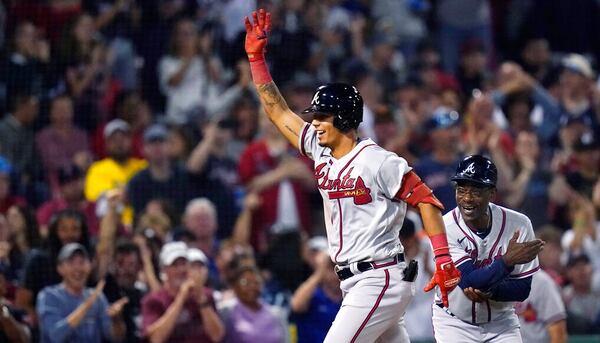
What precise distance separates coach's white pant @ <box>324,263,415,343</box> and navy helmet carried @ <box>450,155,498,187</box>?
571 millimetres

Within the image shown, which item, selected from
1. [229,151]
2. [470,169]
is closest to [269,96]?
[470,169]

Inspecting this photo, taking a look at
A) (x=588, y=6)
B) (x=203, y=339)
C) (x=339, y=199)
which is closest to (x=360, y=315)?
(x=339, y=199)

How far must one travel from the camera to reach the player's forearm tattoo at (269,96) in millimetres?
6891

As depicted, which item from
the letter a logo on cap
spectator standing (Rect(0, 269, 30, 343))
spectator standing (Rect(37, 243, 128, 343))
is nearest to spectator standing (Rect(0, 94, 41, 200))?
spectator standing (Rect(37, 243, 128, 343))

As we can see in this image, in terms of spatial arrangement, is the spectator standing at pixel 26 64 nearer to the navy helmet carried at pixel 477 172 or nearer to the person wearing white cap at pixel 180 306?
the person wearing white cap at pixel 180 306

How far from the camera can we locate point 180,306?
8.90 m

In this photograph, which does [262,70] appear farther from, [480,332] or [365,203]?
[480,332]

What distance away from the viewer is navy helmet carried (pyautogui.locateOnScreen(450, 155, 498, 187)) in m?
6.48

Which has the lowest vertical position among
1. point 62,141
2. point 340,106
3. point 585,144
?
point 585,144

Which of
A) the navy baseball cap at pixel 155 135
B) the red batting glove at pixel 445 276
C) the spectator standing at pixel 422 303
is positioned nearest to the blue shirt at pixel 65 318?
the navy baseball cap at pixel 155 135

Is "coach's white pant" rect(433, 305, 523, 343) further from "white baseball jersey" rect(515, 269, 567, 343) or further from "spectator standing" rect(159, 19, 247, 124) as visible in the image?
"spectator standing" rect(159, 19, 247, 124)

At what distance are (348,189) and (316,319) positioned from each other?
3.18 meters

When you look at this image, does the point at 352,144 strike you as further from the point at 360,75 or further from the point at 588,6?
the point at 588,6

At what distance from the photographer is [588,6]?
46.4ft
